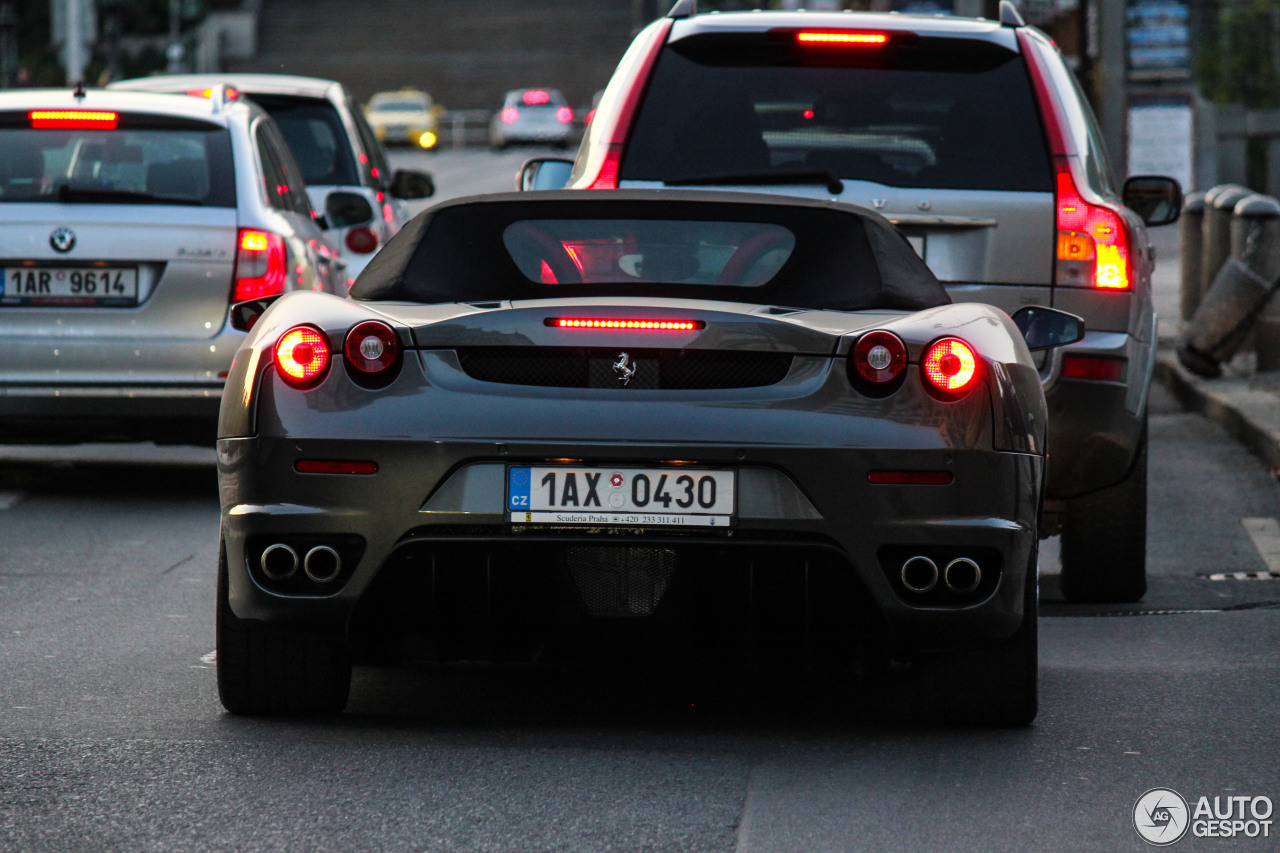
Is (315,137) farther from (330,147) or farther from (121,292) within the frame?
(121,292)

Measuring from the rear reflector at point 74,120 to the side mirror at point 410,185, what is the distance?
4.61 metres

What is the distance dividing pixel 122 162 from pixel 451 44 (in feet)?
246

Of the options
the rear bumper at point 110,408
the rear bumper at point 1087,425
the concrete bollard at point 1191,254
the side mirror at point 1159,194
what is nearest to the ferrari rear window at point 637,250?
the rear bumper at point 1087,425

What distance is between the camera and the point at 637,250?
19.4 ft

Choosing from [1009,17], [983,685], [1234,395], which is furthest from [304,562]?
[1234,395]

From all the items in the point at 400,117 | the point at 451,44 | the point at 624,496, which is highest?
the point at 624,496

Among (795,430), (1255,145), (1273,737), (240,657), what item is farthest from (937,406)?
(1255,145)

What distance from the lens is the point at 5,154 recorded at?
33.1 ft

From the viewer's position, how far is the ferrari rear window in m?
5.89

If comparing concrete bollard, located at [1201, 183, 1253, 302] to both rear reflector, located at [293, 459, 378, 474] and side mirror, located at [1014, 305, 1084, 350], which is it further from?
rear reflector, located at [293, 459, 378, 474]

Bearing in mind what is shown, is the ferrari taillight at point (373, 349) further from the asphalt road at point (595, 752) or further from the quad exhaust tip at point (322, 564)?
the asphalt road at point (595, 752)

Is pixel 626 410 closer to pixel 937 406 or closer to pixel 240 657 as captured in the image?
pixel 937 406

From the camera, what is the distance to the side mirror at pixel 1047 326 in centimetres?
609

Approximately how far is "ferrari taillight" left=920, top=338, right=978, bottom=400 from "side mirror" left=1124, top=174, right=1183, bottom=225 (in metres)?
3.56
